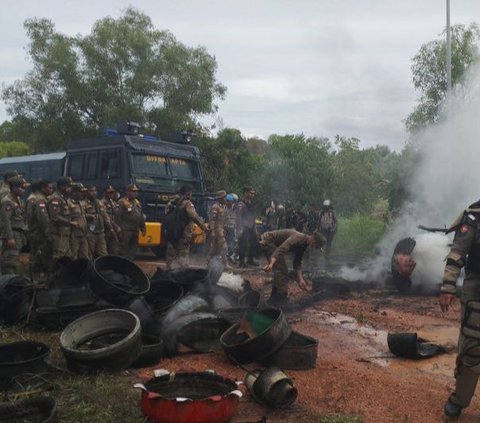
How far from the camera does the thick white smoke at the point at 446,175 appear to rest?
14.0 metres

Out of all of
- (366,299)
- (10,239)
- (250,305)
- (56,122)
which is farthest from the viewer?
(56,122)

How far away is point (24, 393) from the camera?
425 cm

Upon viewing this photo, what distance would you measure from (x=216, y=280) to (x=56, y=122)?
20.4 metres

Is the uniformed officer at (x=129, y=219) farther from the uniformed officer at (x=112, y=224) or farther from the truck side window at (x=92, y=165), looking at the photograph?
the truck side window at (x=92, y=165)

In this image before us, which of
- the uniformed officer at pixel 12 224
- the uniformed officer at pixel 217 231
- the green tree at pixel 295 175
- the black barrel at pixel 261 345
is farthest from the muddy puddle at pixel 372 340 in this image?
the green tree at pixel 295 175

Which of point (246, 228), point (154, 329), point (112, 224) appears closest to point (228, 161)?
point (246, 228)

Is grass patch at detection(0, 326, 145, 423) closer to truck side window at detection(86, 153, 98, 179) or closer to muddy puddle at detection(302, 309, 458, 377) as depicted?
muddy puddle at detection(302, 309, 458, 377)

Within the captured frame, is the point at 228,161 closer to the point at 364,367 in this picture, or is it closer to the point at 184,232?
the point at 184,232

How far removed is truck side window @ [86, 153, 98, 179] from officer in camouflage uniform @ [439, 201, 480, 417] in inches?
400

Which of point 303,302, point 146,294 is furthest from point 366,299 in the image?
point 146,294

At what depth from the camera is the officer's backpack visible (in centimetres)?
952

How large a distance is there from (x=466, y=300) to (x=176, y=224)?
594 centimetres

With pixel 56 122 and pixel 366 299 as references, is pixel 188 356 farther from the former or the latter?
pixel 56 122

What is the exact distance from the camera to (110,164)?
12.8 metres
